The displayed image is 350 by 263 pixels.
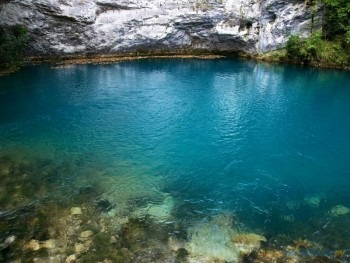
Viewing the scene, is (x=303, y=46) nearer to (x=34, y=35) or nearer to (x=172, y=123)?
(x=172, y=123)

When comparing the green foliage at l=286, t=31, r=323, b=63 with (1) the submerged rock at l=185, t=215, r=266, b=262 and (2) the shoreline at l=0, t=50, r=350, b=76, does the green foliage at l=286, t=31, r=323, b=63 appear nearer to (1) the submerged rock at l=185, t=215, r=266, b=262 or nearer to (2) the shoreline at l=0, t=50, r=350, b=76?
(2) the shoreline at l=0, t=50, r=350, b=76

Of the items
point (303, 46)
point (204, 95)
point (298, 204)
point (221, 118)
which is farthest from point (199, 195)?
point (303, 46)

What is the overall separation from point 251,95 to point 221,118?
15.2 feet

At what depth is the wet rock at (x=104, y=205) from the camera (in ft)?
36.6

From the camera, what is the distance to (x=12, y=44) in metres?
26.4

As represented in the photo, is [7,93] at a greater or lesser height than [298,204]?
greater

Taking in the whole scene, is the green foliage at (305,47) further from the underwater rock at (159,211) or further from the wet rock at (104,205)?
the wet rock at (104,205)

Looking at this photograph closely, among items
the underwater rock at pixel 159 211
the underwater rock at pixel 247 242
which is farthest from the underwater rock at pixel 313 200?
the underwater rock at pixel 159 211

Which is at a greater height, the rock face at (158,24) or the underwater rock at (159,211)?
the rock face at (158,24)

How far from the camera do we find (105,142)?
16016 millimetres

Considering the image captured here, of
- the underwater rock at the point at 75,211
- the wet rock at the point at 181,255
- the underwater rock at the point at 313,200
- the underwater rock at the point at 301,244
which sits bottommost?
the wet rock at the point at 181,255

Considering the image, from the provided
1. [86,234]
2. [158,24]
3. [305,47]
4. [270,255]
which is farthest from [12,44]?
[270,255]

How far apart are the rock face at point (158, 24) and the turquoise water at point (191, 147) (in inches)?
211

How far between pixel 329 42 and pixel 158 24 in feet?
50.6
